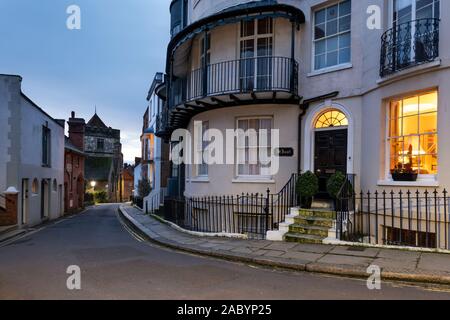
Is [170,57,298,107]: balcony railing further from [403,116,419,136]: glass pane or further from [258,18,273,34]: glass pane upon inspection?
[403,116,419,136]: glass pane

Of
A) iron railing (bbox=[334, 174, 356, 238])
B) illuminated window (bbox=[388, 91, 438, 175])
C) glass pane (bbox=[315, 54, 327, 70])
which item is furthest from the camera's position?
glass pane (bbox=[315, 54, 327, 70])

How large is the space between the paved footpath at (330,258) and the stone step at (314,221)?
3.16ft

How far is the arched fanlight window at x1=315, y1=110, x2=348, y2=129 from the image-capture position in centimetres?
1030

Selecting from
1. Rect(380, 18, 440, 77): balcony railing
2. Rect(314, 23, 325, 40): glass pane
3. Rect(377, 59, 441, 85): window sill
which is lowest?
Rect(377, 59, 441, 85): window sill

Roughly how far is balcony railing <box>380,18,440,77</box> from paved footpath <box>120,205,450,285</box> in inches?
177

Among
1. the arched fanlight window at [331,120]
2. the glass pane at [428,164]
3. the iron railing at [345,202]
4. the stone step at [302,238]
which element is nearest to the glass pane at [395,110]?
the glass pane at [428,164]

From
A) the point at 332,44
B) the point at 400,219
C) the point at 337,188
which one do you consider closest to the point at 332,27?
the point at 332,44

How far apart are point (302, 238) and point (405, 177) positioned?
2.96 meters

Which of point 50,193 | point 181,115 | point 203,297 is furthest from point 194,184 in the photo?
point 50,193

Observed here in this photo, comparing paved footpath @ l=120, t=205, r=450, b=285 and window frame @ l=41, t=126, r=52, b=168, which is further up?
window frame @ l=41, t=126, r=52, b=168

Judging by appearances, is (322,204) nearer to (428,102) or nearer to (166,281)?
(428,102)

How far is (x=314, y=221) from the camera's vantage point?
897 centimetres

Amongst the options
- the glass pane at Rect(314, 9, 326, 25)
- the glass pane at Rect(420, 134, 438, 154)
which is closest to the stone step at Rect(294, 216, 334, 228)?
the glass pane at Rect(420, 134, 438, 154)

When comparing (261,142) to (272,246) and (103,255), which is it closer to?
(272,246)
